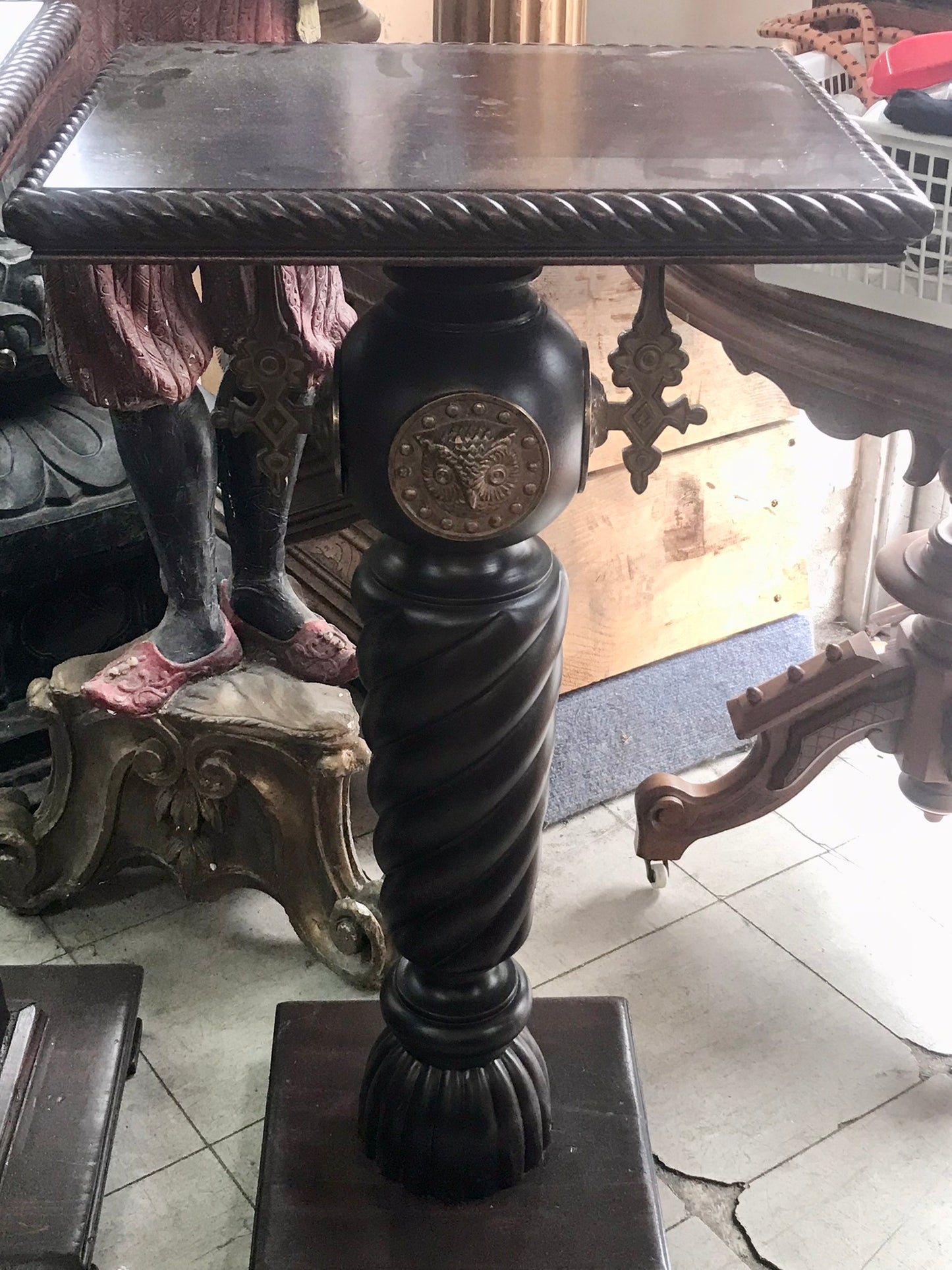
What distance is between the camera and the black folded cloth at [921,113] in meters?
1.09

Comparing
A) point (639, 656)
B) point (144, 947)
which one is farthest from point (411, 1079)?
point (639, 656)

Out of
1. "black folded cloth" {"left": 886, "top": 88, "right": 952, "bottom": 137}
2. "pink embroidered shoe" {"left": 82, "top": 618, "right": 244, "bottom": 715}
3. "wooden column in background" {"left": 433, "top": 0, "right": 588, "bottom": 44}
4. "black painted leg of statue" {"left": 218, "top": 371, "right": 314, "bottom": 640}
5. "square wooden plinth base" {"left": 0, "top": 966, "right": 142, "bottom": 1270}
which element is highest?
"black folded cloth" {"left": 886, "top": 88, "right": 952, "bottom": 137}

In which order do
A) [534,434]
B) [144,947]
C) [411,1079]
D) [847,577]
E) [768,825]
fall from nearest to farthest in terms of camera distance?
[534,434]
[411,1079]
[144,947]
[768,825]
[847,577]

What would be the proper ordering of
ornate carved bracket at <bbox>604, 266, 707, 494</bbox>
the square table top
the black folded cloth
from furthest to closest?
the black folded cloth < ornate carved bracket at <bbox>604, 266, 707, 494</bbox> < the square table top

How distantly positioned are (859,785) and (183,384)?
3.72 feet

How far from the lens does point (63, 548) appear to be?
66.8 inches

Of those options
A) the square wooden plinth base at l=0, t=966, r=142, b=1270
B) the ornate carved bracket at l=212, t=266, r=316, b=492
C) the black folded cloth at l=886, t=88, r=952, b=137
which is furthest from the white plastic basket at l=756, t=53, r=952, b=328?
the square wooden plinth base at l=0, t=966, r=142, b=1270

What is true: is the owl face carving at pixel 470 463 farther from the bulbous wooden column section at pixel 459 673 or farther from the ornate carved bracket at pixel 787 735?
the ornate carved bracket at pixel 787 735

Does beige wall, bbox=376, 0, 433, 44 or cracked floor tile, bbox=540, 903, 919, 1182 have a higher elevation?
beige wall, bbox=376, 0, 433, 44

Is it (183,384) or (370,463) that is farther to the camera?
(183,384)

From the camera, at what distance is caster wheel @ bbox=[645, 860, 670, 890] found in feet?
5.50

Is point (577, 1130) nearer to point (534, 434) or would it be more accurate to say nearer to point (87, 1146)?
point (87, 1146)

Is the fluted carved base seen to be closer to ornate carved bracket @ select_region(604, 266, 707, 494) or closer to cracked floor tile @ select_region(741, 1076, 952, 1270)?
cracked floor tile @ select_region(741, 1076, 952, 1270)

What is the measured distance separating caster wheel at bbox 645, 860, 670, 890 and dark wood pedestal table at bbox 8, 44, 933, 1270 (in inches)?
14.5
